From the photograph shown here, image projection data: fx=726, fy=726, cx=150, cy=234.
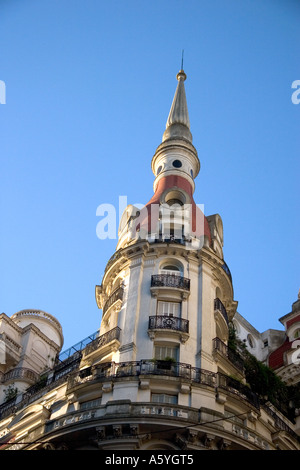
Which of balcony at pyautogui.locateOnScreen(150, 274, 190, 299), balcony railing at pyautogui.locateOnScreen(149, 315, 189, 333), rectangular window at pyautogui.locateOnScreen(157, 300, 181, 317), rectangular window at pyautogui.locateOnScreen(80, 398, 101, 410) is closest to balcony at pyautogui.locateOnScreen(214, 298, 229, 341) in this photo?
balcony at pyautogui.locateOnScreen(150, 274, 190, 299)

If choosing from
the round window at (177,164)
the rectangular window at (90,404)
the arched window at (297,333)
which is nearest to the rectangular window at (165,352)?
the rectangular window at (90,404)

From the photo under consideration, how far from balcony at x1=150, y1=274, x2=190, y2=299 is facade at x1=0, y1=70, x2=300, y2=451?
0.06 meters

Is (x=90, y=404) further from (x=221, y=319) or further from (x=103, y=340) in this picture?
(x=221, y=319)

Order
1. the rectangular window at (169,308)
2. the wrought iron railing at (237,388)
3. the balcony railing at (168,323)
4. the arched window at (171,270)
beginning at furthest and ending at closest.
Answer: the arched window at (171,270)
the rectangular window at (169,308)
the balcony railing at (168,323)
the wrought iron railing at (237,388)

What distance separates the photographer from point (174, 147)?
50.3 meters

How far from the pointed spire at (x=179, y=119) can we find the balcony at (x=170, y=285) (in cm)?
1446

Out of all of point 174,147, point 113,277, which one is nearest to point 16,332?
point 113,277

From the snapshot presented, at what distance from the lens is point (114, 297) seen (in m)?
40.8

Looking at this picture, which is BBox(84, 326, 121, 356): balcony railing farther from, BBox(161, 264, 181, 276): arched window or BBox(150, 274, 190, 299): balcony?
BBox(161, 264, 181, 276): arched window

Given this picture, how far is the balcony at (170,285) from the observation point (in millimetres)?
39406

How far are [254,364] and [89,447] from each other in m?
14.8

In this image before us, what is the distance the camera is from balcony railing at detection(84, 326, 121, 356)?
124 ft

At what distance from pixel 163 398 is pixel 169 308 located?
19.8 feet

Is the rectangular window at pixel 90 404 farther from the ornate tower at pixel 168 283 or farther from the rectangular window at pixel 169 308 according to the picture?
the rectangular window at pixel 169 308
